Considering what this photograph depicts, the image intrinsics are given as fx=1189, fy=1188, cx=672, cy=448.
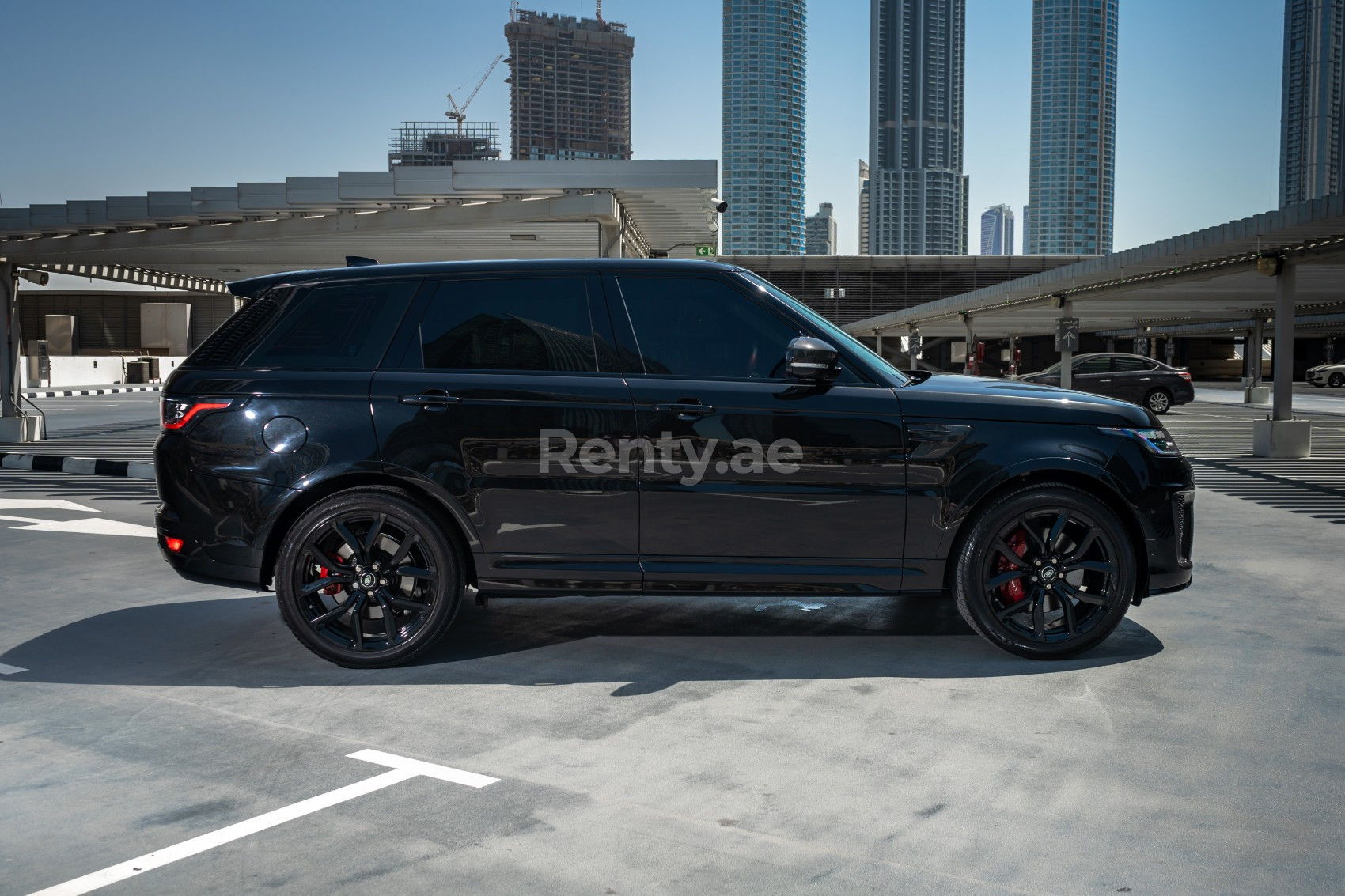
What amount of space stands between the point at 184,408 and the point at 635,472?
206 cm

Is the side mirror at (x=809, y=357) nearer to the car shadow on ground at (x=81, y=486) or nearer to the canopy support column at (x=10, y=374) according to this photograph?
the car shadow on ground at (x=81, y=486)

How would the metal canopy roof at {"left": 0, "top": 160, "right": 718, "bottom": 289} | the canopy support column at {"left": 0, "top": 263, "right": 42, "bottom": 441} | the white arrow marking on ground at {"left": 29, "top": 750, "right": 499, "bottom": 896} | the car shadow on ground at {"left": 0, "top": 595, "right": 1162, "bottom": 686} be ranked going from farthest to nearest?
the canopy support column at {"left": 0, "top": 263, "right": 42, "bottom": 441}
the metal canopy roof at {"left": 0, "top": 160, "right": 718, "bottom": 289}
the car shadow on ground at {"left": 0, "top": 595, "right": 1162, "bottom": 686}
the white arrow marking on ground at {"left": 29, "top": 750, "right": 499, "bottom": 896}

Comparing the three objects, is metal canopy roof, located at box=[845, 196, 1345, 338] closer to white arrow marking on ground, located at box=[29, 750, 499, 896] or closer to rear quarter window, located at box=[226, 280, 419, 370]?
rear quarter window, located at box=[226, 280, 419, 370]

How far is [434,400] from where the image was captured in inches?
205

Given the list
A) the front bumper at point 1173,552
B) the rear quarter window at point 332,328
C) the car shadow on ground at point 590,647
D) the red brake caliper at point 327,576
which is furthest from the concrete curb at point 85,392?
the front bumper at point 1173,552

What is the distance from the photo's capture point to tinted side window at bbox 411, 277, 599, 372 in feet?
17.4

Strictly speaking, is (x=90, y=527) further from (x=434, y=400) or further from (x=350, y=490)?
(x=434, y=400)

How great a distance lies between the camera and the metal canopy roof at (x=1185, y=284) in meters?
15.2

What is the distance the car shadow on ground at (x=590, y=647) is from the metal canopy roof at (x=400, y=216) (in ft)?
24.6

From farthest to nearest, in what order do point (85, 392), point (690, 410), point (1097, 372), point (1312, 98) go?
1. point (1312, 98)
2. point (85, 392)
3. point (1097, 372)
4. point (690, 410)

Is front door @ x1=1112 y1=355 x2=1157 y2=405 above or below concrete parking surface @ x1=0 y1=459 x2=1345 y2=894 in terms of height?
above

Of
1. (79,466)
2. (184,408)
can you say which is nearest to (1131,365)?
(79,466)

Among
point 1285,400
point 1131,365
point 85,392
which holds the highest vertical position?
point 1131,365

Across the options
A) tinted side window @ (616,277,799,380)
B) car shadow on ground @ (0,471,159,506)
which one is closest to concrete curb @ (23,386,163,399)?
car shadow on ground @ (0,471,159,506)
